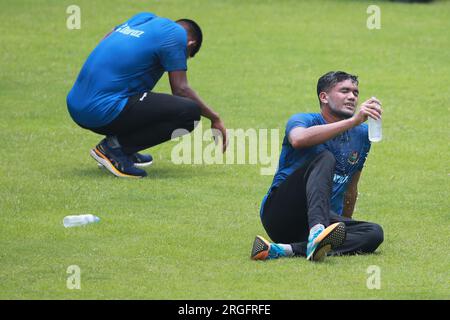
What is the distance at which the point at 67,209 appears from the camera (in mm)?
9805

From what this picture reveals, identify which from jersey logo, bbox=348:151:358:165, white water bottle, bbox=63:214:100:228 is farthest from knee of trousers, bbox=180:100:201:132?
jersey logo, bbox=348:151:358:165

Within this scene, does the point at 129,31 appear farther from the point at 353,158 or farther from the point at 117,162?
the point at 353,158

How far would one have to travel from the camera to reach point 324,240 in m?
7.83

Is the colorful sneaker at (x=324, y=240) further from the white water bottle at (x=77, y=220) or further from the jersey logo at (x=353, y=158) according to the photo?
the white water bottle at (x=77, y=220)

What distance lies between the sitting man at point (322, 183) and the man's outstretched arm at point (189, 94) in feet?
8.57

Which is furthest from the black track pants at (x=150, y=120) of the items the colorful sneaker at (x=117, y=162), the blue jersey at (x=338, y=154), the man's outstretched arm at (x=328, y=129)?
the man's outstretched arm at (x=328, y=129)

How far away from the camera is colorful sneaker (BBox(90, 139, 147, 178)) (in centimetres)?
Result: 1111

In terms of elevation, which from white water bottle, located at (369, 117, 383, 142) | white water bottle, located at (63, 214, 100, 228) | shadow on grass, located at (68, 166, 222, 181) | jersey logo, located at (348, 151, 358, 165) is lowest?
white water bottle, located at (63, 214, 100, 228)

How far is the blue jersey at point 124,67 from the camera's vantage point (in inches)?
435

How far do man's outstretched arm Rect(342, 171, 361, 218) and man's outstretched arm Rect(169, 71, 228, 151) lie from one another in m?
2.68

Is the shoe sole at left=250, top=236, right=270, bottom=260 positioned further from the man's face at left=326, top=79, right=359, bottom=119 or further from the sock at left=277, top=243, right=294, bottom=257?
Result: the man's face at left=326, top=79, right=359, bottom=119

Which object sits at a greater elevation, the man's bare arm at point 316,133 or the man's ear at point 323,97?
the man's ear at point 323,97

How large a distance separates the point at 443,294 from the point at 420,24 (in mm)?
11820
